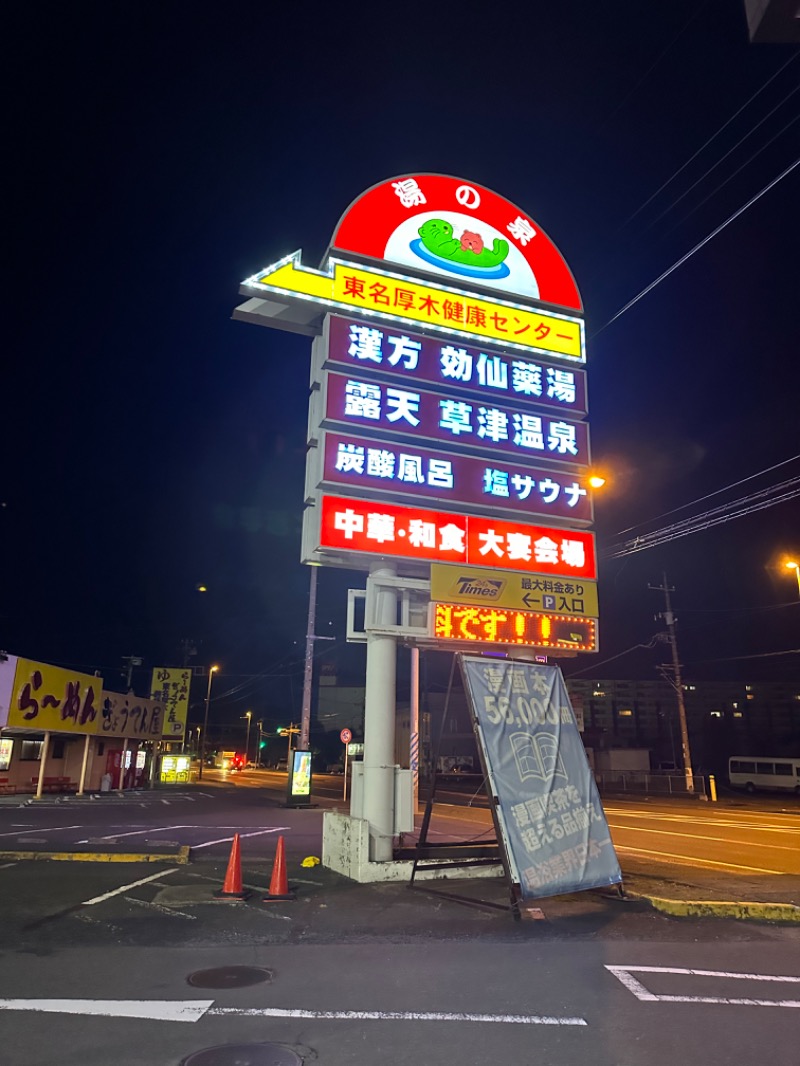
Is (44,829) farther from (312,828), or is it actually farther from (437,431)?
(437,431)

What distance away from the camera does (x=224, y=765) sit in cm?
9612

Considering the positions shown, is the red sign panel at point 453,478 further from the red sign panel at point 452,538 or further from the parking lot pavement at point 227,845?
the parking lot pavement at point 227,845

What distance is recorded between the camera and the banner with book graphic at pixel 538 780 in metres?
8.19

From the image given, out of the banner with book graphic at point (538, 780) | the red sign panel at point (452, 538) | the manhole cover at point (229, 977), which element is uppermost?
the red sign panel at point (452, 538)

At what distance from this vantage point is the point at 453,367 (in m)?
12.1

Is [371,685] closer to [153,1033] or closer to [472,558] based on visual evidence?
[472,558]

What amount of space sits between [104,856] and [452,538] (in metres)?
8.40

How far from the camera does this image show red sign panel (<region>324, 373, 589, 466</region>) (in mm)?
11180

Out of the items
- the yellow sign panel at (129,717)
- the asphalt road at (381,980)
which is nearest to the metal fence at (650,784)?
the yellow sign panel at (129,717)

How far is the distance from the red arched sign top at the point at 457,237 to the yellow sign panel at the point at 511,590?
5.55 m

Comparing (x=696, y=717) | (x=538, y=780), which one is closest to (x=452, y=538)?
(x=538, y=780)

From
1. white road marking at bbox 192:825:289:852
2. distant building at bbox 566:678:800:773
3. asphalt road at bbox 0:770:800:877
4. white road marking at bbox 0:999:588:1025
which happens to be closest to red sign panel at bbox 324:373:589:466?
asphalt road at bbox 0:770:800:877

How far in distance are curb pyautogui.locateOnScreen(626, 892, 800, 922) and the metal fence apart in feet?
92.3

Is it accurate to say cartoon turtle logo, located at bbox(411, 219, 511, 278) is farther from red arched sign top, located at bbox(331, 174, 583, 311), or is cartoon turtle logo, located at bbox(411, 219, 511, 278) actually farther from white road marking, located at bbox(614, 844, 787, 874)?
white road marking, located at bbox(614, 844, 787, 874)
